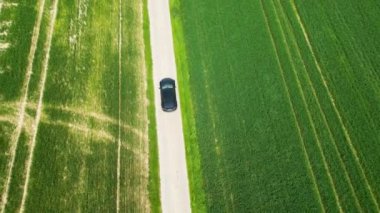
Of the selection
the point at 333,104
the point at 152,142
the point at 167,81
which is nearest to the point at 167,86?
the point at 167,81

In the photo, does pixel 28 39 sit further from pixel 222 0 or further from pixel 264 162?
pixel 264 162

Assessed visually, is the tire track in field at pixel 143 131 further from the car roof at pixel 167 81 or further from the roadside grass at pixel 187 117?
the roadside grass at pixel 187 117

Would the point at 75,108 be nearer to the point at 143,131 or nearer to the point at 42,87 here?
the point at 42,87

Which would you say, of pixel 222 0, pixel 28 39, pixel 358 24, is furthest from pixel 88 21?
pixel 358 24

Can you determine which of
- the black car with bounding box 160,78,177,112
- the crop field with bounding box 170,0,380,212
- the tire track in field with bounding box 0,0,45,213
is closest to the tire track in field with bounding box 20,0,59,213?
the tire track in field with bounding box 0,0,45,213

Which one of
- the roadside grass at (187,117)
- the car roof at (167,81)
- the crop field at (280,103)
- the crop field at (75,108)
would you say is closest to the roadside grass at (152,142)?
the crop field at (75,108)

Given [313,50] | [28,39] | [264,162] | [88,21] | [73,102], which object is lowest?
[264,162]
